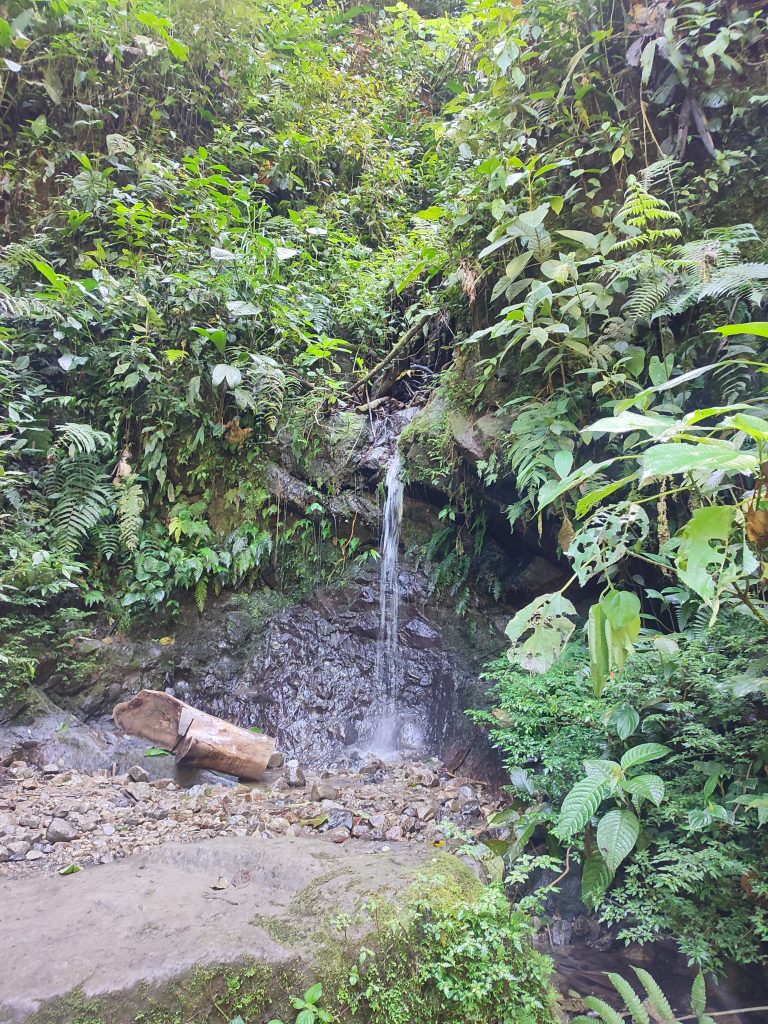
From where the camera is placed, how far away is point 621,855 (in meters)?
2.20

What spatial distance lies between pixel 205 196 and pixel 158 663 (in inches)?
233

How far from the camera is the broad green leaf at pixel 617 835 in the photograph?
2.22 metres

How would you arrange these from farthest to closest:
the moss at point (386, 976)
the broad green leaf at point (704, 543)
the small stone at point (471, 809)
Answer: the small stone at point (471, 809) < the moss at point (386, 976) < the broad green leaf at point (704, 543)

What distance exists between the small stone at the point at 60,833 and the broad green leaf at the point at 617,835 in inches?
116

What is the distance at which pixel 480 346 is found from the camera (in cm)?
488

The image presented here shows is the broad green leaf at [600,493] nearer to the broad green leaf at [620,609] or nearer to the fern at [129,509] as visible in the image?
the broad green leaf at [620,609]

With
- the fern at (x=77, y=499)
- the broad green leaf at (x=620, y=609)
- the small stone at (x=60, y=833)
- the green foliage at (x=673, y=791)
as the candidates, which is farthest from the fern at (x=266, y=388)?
the broad green leaf at (x=620, y=609)

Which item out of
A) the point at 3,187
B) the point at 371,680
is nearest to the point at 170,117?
the point at 3,187

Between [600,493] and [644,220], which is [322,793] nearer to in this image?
[600,493]

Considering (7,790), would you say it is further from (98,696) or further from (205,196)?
(205,196)

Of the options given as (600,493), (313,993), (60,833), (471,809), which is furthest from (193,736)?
(600,493)

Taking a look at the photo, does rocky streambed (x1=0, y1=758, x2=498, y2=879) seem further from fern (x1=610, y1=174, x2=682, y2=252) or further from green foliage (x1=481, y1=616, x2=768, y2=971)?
fern (x1=610, y1=174, x2=682, y2=252)

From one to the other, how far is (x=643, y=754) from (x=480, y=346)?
3.56m

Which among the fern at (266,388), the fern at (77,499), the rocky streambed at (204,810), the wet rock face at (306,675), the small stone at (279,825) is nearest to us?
the rocky streambed at (204,810)
